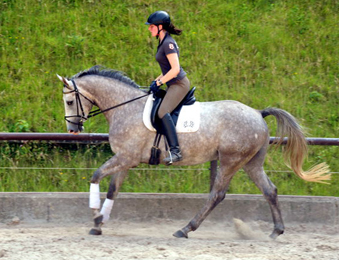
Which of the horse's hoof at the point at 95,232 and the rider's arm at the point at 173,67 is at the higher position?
the rider's arm at the point at 173,67

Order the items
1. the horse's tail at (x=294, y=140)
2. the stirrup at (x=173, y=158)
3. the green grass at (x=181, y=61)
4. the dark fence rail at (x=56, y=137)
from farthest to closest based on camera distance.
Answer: the green grass at (x=181, y=61)
the dark fence rail at (x=56, y=137)
the horse's tail at (x=294, y=140)
the stirrup at (x=173, y=158)

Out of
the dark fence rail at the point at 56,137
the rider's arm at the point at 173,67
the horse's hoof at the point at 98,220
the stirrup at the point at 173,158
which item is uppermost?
the rider's arm at the point at 173,67

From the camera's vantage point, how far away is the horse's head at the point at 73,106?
6375 millimetres

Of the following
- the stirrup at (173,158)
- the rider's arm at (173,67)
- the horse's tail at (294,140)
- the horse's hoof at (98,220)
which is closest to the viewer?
the rider's arm at (173,67)

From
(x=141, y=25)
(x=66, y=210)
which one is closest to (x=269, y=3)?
(x=141, y=25)

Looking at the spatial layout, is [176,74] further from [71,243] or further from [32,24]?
[32,24]

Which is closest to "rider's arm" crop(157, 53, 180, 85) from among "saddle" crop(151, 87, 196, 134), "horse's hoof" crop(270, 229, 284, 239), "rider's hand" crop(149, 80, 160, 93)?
"rider's hand" crop(149, 80, 160, 93)

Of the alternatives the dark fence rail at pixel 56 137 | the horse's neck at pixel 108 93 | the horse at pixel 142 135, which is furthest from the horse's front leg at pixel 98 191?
the dark fence rail at pixel 56 137

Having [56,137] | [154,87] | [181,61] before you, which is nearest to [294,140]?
[154,87]

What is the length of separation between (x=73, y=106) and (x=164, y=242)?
6.46 feet

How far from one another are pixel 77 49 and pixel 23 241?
524 centimetres

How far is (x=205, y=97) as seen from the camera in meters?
9.49

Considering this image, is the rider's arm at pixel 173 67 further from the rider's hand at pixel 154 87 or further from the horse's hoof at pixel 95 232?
the horse's hoof at pixel 95 232

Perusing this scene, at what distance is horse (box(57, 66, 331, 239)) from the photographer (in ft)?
20.7
